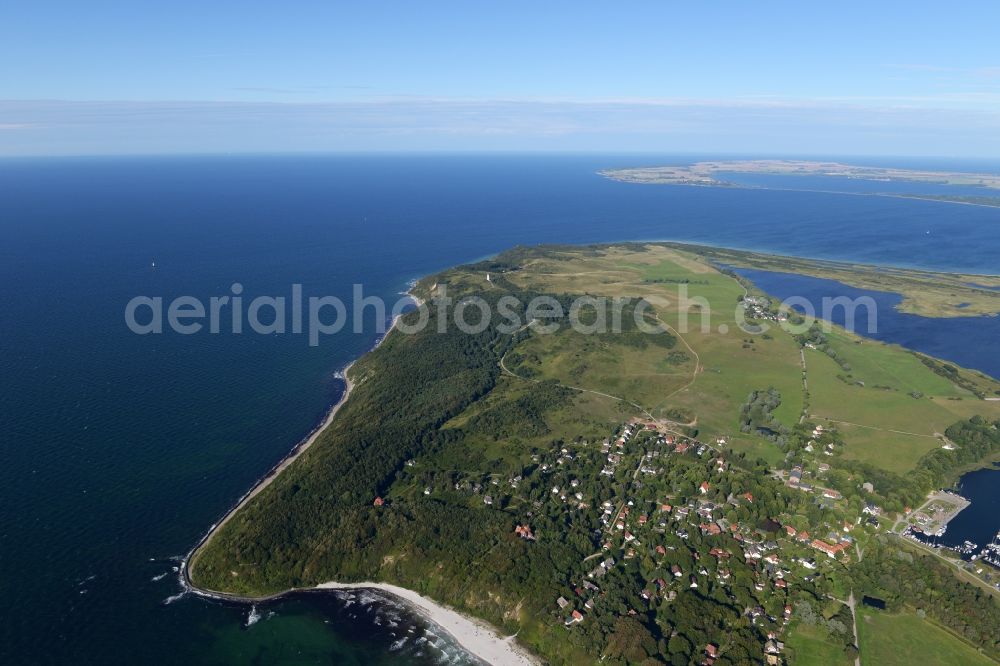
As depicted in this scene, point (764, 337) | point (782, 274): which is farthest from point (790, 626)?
point (782, 274)

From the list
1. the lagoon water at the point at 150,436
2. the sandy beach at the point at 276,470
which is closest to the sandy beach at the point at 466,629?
the lagoon water at the point at 150,436

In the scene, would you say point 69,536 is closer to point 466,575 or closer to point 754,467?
point 466,575

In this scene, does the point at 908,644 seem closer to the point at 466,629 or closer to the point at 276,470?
the point at 466,629

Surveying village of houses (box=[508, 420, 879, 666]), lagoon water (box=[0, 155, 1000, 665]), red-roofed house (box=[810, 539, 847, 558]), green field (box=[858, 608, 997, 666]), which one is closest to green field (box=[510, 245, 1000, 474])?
village of houses (box=[508, 420, 879, 666])

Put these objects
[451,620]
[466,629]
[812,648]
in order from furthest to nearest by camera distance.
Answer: [451,620] → [466,629] → [812,648]

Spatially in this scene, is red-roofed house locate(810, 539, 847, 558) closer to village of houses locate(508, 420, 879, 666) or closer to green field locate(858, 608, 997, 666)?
village of houses locate(508, 420, 879, 666)

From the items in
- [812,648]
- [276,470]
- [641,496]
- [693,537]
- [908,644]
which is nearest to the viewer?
[812,648]

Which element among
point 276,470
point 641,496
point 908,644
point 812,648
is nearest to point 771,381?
point 641,496

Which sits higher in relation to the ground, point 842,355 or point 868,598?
point 842,355
